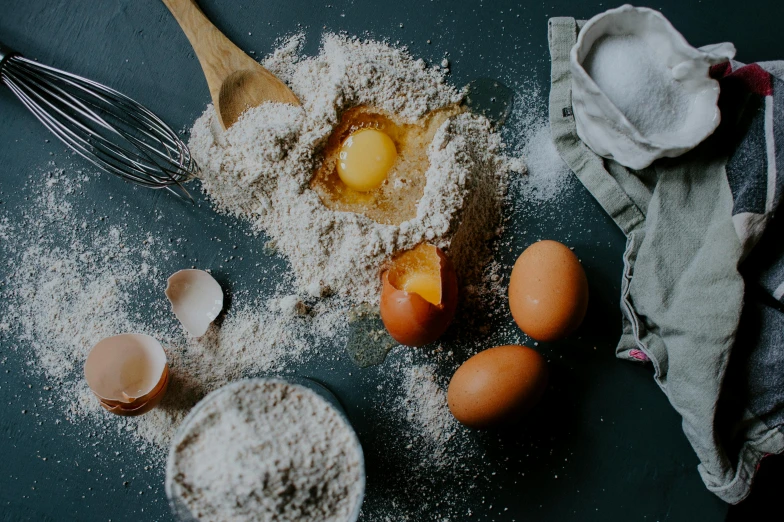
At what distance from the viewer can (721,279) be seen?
0.98m

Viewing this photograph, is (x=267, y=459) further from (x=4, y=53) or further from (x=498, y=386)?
(x=4, y=53)

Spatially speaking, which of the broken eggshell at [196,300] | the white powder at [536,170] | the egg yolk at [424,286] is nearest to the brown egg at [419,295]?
the egg yolk at [424,286]

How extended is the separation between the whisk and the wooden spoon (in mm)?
122

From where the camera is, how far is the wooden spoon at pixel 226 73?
1.08 meters

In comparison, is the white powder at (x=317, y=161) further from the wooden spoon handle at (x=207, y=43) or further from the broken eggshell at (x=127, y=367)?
the broken eggshell at (x=127, y=367)

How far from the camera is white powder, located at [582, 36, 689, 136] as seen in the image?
984mm

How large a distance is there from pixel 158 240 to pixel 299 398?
474 millimetres

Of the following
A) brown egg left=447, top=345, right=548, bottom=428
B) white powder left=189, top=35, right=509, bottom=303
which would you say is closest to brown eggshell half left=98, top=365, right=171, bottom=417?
white powder left=189, top=35, right=509, bottom=303

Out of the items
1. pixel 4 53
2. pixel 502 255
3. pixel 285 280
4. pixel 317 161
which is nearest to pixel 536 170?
pixel 502 255

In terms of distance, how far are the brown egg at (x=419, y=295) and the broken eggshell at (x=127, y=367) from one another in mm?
438

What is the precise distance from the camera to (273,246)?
1.11 meters

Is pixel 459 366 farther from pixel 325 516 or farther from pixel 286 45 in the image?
pixel 286 45

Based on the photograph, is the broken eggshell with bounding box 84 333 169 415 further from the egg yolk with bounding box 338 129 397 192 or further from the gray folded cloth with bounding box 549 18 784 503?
the gray folded cloth with bounding box 549 18 784 503

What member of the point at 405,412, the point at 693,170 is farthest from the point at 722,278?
the point at 405,412
